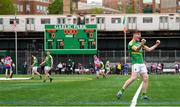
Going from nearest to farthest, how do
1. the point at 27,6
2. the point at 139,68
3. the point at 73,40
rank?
the point at 139,68, the point at 73,40, the point at 27,6

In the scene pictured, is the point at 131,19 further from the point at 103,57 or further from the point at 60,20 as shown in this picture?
the point at 103,57

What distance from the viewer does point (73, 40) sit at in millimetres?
63906

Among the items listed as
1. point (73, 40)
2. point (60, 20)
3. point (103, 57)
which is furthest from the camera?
point (60, 20)

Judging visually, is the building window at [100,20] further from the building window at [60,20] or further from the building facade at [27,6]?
the building facade at [27,6]

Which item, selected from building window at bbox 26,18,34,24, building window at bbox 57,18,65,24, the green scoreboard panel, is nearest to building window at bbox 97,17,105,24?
building window at bbox 57,18,65,24

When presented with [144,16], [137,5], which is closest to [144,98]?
[144,16]

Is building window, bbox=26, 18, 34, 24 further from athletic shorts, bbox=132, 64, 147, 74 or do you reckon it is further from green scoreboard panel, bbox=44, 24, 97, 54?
athletic shorts, bbox=132, 64, 147, 74

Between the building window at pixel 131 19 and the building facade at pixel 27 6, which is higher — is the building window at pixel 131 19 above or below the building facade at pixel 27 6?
below

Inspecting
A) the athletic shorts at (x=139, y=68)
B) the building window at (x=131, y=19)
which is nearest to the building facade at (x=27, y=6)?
the building window at (x=131, y=19)

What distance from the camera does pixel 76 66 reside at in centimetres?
6938

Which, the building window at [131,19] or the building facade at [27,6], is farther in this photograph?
the building facade at [27,6]

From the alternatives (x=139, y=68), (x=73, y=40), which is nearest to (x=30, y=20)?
(x=73, y=40)

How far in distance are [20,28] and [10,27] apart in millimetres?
1723

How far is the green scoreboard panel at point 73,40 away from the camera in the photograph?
63719mm
